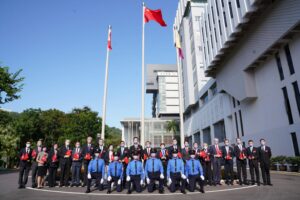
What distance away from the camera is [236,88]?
107 feet

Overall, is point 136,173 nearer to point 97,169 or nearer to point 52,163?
point 97,169

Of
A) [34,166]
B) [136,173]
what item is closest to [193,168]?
[136,173]

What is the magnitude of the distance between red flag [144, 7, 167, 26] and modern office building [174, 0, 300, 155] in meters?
11.3

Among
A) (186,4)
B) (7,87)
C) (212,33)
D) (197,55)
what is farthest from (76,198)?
(186,4)

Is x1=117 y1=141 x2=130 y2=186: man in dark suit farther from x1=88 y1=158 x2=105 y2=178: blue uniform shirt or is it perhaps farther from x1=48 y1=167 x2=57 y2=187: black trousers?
x1=48 y1=167 x2=57 y2=187: black trousers

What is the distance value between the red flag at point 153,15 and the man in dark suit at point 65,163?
12460 millimetres

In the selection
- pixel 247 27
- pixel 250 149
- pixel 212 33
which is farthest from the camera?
pixel 212 33

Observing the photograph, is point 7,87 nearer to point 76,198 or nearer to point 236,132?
point 76,198

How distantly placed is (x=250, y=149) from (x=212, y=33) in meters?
29.0

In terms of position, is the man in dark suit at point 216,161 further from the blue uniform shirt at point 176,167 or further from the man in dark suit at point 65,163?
the man in dark suit at point 65,163

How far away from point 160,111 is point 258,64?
208 ft

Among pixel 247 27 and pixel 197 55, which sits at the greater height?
pixel 197 55

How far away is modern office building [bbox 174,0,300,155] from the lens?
22656 millimetres

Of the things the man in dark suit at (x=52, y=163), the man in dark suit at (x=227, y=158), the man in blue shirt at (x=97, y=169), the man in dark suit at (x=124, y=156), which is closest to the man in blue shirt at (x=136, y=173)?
the man in dark suit at (x=124, y=156)
